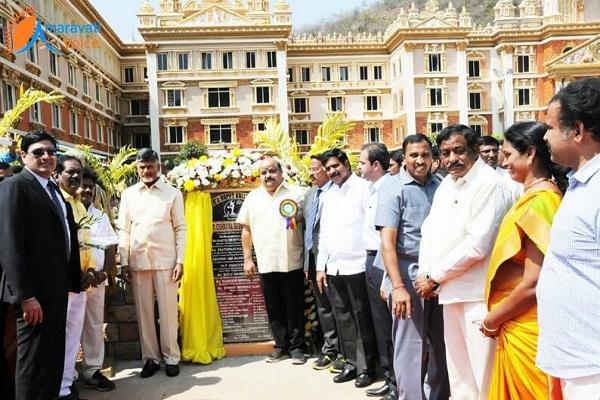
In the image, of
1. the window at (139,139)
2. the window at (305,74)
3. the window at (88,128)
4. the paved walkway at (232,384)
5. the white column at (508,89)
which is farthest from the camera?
the window at (139,139)

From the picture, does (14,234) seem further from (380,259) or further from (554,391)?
(554,391)

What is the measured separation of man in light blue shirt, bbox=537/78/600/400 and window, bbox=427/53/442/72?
1422 inches

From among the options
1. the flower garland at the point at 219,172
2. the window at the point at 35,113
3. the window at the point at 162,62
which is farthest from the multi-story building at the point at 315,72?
the flower garland at the point at 219,172

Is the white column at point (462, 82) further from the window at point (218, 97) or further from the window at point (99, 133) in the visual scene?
the window at point (99, 133)

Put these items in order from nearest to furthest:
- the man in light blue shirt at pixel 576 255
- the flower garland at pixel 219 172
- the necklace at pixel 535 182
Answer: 1. the man in light blue shirt at pixel 576 255
2. the necklace at pixel 535 182
3. the flower garland at pixel 219 172

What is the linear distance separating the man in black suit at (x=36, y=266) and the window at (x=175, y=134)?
32.9 meters

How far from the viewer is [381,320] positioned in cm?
432

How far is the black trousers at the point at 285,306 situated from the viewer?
520 centimetres

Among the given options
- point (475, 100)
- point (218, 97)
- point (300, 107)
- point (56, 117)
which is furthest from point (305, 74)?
point (56, 117)

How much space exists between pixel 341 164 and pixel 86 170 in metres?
2.16

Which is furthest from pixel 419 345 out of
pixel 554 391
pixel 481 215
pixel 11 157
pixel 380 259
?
pixel 11 157

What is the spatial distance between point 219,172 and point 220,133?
101ft

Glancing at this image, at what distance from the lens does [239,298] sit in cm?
560

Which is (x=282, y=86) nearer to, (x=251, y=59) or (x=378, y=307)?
(x=251, y=59)
